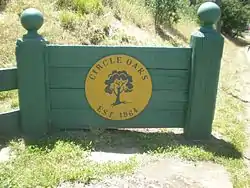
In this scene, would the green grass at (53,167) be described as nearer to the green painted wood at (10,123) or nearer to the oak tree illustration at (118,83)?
the green painted wood at (10,123)

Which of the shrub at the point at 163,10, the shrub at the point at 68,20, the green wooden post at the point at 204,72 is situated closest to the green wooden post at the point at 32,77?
the green wooden post at the point at 204,72

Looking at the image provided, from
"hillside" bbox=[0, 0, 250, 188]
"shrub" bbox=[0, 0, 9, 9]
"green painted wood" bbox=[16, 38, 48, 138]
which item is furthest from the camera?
"shrub" bbox=[0, 0, 9, 9]

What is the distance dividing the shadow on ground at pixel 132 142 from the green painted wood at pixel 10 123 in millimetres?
288

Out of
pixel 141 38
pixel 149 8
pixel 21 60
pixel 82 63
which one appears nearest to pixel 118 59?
pixel 82 63

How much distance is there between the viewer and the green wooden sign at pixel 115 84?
15.1ft

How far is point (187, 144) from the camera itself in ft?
15.8

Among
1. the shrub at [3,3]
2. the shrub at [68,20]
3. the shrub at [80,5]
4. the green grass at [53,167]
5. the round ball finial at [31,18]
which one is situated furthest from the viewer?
the shrub at [80,5]

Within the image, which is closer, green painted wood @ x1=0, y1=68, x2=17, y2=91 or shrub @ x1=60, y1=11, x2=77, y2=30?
green painted wood @ x1=0, y1=68, x2=17, y2=91

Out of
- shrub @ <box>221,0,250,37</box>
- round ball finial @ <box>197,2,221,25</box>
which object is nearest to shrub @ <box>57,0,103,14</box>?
round ball finial @ <box>197,2,221,25</box>

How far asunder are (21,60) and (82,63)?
644 millimetres

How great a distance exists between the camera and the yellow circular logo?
467 cm

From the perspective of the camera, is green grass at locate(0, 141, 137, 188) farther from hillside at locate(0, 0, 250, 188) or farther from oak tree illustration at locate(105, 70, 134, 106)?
oak tree illustration at locate(105, 70, 134, 106)

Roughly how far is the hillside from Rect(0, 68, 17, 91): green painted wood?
0.60 m

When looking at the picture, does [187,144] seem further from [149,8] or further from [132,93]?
[149,8]
